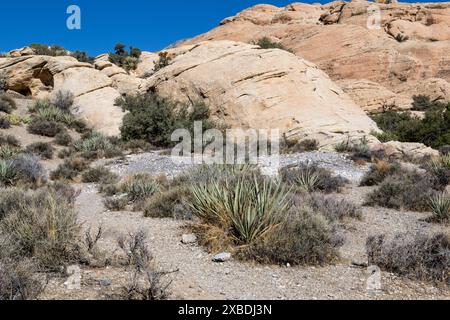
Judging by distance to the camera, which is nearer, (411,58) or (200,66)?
(200,66)

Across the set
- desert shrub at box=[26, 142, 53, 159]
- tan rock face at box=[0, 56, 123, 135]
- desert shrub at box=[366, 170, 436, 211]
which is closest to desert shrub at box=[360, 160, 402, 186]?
desert shrub at box=[366, 170, 436, 211]

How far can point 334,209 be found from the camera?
6.77 meters

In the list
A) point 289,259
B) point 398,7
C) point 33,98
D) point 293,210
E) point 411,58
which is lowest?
point 289,259

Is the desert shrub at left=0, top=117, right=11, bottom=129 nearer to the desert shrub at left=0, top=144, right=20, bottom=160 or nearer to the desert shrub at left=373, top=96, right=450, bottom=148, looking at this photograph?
the desert shrub at left=0, top=144, right=20, bottom=160

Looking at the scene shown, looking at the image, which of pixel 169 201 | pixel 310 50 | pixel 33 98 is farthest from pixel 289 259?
pixel 310 50

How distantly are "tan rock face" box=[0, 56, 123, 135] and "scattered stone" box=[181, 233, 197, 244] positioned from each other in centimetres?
1557

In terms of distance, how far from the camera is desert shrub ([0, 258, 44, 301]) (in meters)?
3.22

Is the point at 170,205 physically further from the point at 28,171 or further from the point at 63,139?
the point at 63,139

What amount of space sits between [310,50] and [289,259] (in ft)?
112

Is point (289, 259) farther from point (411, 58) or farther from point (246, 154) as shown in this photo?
point (411, 58)

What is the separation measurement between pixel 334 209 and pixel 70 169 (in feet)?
27.9

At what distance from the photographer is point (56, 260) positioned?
4160 mm

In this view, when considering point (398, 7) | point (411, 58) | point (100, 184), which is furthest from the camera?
point (398, 7)

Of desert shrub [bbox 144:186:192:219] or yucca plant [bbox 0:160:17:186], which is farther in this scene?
yucca plant [bbox 0:160:17:186]
